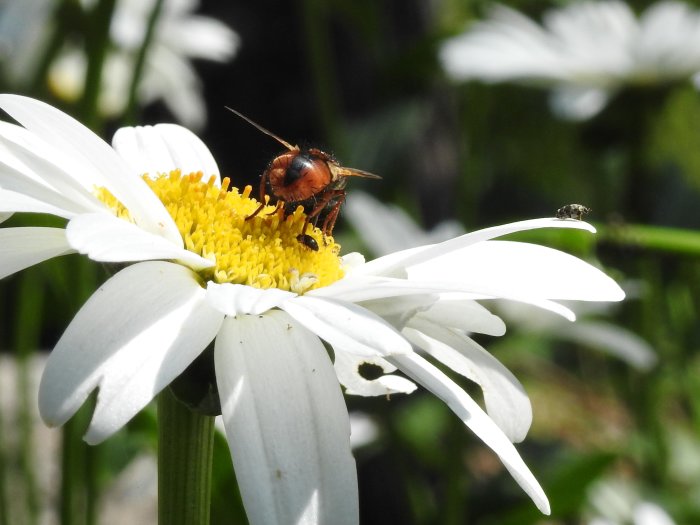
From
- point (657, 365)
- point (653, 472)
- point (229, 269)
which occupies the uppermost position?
point (229, 269)

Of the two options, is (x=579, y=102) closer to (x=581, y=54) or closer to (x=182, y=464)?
(x=581, y=54)

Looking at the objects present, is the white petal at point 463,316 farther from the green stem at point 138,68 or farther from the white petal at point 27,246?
the green stem at point 138,68

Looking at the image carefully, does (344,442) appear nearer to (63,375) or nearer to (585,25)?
(63,375)

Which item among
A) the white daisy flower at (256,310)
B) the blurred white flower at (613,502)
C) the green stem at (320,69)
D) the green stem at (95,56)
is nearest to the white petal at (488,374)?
the white daisy flower at (256,310)

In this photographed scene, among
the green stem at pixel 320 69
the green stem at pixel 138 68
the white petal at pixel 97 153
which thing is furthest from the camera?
the green stem at pixel 320 69

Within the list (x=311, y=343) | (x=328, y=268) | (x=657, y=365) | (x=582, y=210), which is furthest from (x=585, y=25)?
(x=311, y=343)

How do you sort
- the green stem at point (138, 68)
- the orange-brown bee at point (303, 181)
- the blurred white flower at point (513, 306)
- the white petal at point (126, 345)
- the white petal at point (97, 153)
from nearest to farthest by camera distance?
the white petal at point (126, 345)
the white petal at point (97, 153)
the orange-brown bee at point (303, 181)
the green stem at point (138, 68)
the blurred white flower at point (513, 306)

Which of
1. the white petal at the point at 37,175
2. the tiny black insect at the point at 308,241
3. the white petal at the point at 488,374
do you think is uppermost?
the white petal at the point at 37,175
